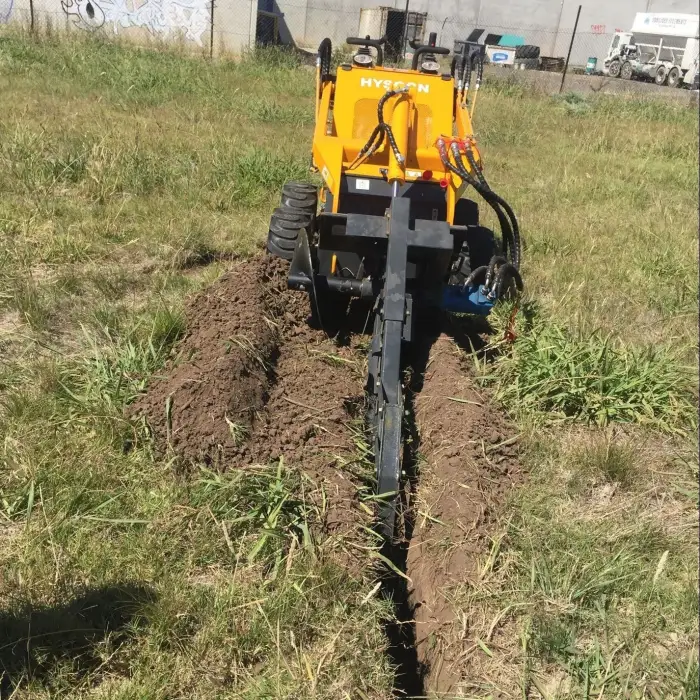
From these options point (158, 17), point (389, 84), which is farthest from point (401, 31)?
point (389, 84)

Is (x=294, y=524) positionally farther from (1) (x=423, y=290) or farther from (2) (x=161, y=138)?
(2) (x=161, y=138)

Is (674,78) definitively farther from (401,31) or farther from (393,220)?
(393,220)

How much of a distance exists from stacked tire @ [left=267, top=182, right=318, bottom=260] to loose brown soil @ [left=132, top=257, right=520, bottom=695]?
77 cm

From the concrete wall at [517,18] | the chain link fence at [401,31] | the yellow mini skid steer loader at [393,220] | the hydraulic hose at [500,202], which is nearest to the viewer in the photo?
the yellow mini skid steer loader at [393,220]

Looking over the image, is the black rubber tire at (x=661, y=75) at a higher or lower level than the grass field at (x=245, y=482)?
higher

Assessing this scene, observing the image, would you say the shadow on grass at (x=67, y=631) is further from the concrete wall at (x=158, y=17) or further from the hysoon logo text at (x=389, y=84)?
the concrete wall at (x=158, y=17)

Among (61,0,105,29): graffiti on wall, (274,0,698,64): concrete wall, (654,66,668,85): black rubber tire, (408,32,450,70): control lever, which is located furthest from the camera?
(274,0,698,64): concrete wall

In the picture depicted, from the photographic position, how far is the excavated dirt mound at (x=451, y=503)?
306cm

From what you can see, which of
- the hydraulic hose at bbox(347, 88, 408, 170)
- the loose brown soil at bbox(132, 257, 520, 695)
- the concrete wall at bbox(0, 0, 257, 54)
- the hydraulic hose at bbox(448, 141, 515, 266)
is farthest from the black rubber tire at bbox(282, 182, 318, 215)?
the concrete wall at bbox(0, 0, 257, 54)

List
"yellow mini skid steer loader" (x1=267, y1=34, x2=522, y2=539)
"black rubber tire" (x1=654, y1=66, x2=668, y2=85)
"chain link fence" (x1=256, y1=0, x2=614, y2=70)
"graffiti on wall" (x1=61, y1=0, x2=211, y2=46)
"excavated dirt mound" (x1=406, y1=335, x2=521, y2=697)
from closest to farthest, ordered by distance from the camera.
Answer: "excavated dirt mound" (x1=406, y1=335, x2=521, y2=697)
"yellow mini skid steer loader" (x1=267, y1=34, x2=522, y2=539)
"graffiti on wall" (x1=61, y1=0, x2=211, y2=46)
"chain link fence" (x1=256, y1=0, x2=614, y2=70)
"black rubber tire" (x1=654, y1=66, x2=668, y2=85)

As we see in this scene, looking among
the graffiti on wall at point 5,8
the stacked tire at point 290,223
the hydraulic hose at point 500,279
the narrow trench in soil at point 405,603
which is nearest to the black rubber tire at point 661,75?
the graffiti on wall at point 5,8

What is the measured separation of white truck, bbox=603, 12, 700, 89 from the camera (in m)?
29.0

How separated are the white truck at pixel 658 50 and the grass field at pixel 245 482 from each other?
2479cm

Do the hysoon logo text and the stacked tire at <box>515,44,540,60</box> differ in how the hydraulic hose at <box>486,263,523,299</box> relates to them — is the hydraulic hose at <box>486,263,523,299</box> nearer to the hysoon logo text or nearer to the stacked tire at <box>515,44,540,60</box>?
the hysoon logo text
